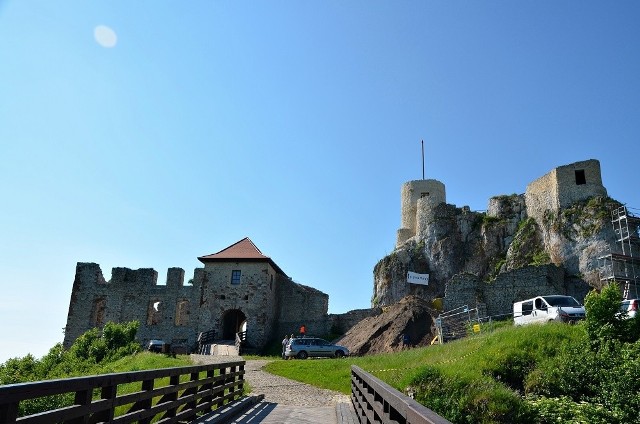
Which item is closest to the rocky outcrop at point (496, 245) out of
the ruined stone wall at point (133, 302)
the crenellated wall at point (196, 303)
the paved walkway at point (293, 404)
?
the crenellated wall at point (196, 303)

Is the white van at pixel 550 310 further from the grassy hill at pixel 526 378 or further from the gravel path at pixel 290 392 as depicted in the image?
the gravel path at pixel 290 392

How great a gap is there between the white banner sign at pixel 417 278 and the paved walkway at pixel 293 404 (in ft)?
87.3

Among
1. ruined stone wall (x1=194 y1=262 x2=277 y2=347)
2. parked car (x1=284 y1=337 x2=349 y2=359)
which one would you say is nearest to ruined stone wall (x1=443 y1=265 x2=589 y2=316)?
parked car (x1=284 y1=337 x2=349 y2=359)

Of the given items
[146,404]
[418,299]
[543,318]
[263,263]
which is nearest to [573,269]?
[418,299]

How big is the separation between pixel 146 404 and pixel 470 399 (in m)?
8.65

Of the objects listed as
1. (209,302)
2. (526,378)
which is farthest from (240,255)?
(526,378)

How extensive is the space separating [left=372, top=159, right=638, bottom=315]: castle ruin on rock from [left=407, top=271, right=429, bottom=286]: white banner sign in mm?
596

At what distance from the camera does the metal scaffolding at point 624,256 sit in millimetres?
32625

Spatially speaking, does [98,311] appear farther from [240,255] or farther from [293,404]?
[293,404]

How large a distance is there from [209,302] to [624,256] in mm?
29882

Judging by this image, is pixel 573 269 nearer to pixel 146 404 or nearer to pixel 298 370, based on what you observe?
→ pixel 298 370

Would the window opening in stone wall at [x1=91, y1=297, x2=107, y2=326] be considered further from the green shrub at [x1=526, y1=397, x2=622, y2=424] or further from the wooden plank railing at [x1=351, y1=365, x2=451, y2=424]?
the wooden plank railing at [x1=351, y1=365, x2=451, y2=424]

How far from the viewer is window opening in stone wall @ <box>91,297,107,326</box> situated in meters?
40.1

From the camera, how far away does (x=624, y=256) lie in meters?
32.7
